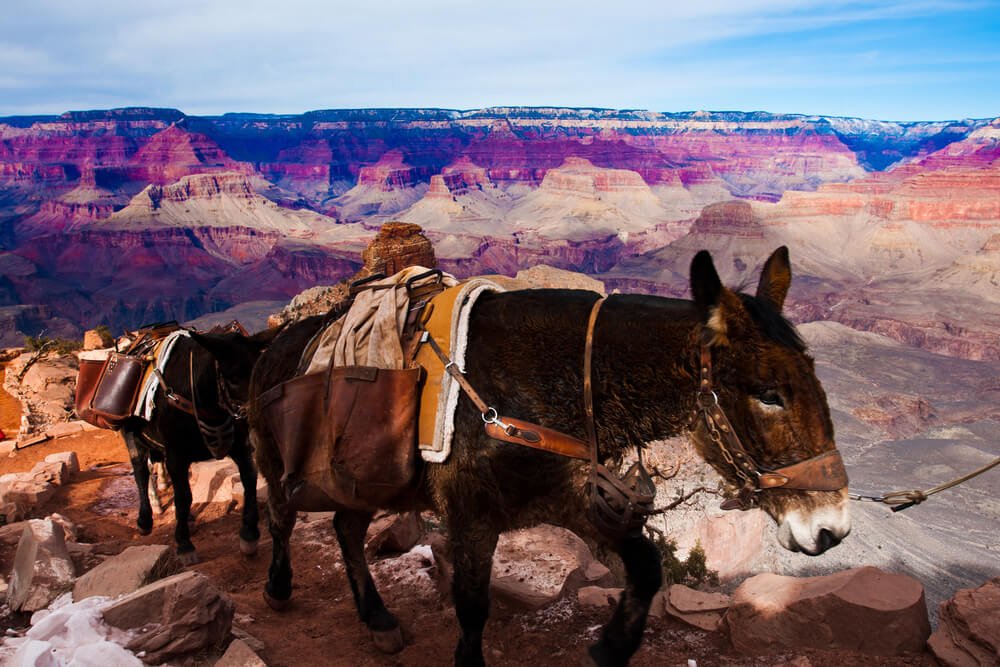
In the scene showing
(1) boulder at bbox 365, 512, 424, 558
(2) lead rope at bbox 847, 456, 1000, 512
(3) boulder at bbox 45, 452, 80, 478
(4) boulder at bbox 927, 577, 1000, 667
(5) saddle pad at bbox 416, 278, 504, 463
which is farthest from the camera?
(3) boulder at bbox 45, 452, 80, 478

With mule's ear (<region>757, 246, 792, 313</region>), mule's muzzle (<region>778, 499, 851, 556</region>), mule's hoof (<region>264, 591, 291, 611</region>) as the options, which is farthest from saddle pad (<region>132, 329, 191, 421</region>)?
mule's muzzle (<region>778, 499, 851, 556</region>)

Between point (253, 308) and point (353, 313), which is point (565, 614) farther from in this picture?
point (253, 308)

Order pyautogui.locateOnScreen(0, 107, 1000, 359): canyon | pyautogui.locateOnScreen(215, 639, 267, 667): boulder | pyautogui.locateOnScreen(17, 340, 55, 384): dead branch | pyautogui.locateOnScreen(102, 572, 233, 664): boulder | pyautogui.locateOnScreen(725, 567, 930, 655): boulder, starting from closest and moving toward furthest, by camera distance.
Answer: pyautogui.locateOnScreen(215, 639, 267, 667): boulder < pyautogui.locateOnScreen(102, 572, 233, 664): boulder < pyautogui.locateOnScreen(725, 567, 930, 655): boulder < pyautogui.locateOnScreen(17, 340, 55, 384): dead branch < pyautogui.locateOnScreen(0, 107, 1000, 359): canyon

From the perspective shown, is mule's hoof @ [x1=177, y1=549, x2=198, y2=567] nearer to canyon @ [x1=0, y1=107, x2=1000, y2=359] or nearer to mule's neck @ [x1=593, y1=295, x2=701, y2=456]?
mule's neck @ [x1=593, y1=295, x2=701, y2=456]

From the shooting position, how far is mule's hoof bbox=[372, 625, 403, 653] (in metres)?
→ 4.03

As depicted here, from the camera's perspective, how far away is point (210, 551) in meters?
6.67

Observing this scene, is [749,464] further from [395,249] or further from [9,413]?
[395,249]

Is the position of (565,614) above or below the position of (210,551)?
above

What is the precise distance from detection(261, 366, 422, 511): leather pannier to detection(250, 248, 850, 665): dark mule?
211 mm

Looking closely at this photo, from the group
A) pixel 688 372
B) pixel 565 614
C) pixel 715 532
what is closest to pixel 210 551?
pixel 565 614

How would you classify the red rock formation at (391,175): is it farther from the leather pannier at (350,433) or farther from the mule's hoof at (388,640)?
the leather pannier at (350,433)

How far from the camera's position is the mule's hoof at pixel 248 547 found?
240 inches

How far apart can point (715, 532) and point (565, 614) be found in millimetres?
14075

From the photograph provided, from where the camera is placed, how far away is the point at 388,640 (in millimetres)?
4027
